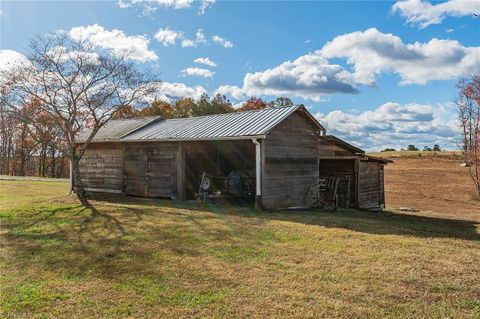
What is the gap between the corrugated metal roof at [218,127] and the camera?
15406 millimetres

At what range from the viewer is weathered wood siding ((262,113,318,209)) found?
15.4 metres

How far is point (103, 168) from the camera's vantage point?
68.3ft

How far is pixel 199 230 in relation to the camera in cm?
1031

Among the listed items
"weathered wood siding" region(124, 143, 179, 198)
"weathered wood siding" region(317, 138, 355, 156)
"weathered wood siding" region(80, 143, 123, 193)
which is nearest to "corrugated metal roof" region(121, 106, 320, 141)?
"weathered wood siding" region(124, 143, 179, 198)

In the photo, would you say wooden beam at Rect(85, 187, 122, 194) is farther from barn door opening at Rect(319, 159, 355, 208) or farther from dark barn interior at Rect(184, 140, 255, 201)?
barn door opening at Rect(319, 159, 355, 208)

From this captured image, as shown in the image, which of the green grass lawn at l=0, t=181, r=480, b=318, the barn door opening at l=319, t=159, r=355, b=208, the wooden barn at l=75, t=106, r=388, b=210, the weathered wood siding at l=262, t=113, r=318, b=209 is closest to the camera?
the green grass lawn at l=0, t=181, r=480, b=318

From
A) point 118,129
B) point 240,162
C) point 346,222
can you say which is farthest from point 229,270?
point 118,129

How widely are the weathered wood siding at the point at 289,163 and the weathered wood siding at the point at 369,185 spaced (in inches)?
132

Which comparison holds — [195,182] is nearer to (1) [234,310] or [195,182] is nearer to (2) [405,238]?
(2) [405,238]

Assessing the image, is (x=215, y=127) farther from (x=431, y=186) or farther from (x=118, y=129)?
(x=431, y=186)

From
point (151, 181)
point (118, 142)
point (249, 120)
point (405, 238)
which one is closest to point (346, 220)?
point (405, 238)

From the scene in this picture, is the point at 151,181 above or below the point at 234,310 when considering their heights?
above

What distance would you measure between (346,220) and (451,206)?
20333 millimetres

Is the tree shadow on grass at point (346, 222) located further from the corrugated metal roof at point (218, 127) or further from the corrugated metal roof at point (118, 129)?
the corrugated metal roof at point (118, 129)
